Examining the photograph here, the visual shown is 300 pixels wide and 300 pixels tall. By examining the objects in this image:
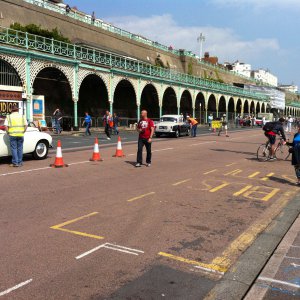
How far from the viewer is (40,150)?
13.3 meters

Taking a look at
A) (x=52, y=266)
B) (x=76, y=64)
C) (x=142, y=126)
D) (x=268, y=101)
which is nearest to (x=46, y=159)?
(x=142, y=126)

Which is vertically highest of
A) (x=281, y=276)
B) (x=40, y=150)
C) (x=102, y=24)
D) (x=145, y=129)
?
(x=102, y=24)

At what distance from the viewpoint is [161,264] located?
170 inches

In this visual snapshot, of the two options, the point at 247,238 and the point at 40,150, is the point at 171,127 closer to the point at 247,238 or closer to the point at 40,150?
the point at 40,150

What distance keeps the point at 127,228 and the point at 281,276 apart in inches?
90.1

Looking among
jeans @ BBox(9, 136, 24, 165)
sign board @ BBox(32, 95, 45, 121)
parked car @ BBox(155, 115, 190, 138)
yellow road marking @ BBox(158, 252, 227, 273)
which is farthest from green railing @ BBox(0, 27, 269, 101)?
yellow road marking @ BBox(158, 252, 227, 273)

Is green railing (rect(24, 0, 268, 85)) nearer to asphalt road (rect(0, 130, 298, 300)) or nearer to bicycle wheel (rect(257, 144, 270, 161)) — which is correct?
bicycle wheel (rect(257, 144, 270, 161))

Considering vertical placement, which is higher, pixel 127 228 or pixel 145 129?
pixel 145 129

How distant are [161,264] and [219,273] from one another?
0.65 m

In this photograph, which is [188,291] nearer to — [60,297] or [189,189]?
[60,297]

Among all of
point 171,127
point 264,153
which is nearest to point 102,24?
point 171,127

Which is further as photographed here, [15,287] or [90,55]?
[90,55]

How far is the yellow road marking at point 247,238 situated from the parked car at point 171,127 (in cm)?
1989

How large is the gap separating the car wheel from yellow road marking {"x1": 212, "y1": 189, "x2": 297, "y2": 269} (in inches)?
335
